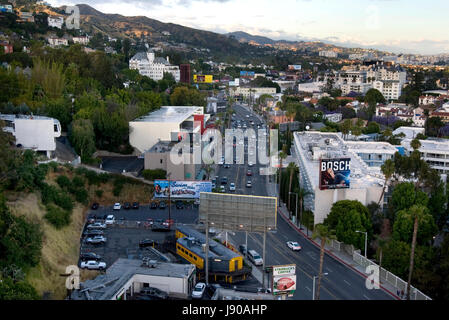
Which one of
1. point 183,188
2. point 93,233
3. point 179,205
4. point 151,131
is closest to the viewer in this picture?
point 93,233

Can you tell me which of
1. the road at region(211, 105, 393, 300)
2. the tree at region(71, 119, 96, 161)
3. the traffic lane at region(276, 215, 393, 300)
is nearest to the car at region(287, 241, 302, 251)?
the road at region(211, 105, 393, 300)

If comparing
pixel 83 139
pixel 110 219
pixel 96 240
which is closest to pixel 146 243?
pixel 96 240

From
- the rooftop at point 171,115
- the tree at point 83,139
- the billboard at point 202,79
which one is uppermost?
the billboard at point 202,79

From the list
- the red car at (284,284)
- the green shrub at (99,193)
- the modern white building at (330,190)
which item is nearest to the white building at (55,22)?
the green shrub at (99,193)

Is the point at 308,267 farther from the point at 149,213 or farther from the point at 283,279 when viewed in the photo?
the point at 149,213

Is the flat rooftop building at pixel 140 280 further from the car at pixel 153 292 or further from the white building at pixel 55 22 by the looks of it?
the white building at pixel 55 22
